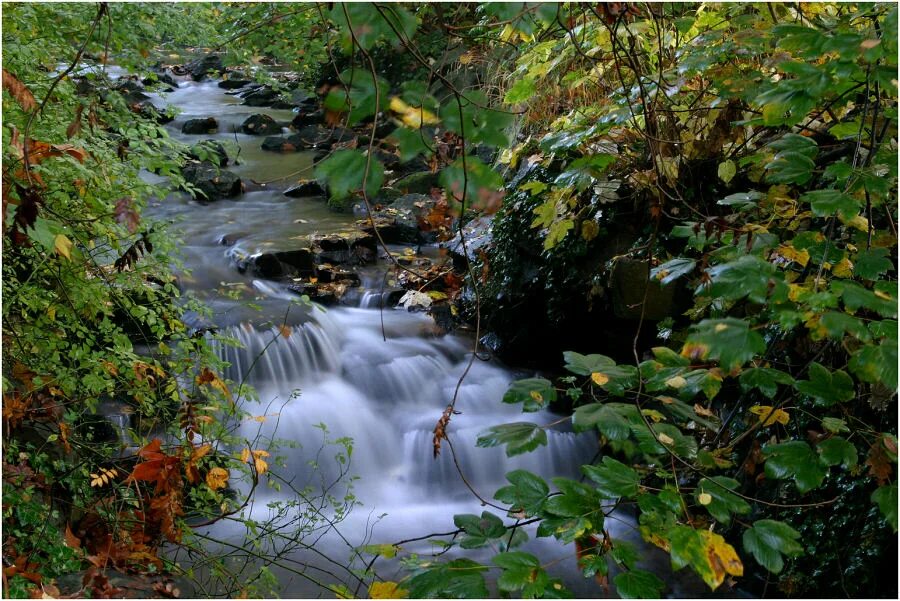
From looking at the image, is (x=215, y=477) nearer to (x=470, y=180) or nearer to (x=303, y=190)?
(x=470, y=180)

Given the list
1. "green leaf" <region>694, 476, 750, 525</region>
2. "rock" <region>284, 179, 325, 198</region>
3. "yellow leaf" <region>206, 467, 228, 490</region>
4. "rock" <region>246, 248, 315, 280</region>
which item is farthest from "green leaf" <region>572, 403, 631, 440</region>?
"rock" <region>284, 179, 325, 198</region>

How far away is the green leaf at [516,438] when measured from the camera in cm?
153

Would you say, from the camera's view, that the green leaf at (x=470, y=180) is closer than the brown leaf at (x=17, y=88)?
Yes

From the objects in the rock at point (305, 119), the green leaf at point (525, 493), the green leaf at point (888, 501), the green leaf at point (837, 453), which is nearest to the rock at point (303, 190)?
the rock at point (305, 119)

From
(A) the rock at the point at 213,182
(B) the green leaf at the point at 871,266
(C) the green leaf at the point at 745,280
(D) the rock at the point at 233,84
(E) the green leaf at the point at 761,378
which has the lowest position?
(A) the rock at the point at 213,182

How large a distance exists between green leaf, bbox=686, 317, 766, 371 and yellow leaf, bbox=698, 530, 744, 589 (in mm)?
356

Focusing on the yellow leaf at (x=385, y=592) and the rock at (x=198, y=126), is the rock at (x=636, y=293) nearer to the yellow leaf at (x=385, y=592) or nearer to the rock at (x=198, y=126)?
the yellow leaf at (x=385, y=592)

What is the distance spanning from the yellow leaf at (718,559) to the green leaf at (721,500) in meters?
0.05

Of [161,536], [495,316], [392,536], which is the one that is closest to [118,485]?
[161,536]

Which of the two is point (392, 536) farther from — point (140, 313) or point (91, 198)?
point (91, 198)

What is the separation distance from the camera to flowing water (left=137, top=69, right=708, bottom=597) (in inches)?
149

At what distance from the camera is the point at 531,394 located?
5.52 feet

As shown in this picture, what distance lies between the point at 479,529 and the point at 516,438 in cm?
23

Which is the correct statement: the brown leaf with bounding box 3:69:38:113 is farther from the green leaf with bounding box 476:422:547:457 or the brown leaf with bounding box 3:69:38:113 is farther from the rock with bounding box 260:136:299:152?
the rock with bounding box 260:136:299:152
